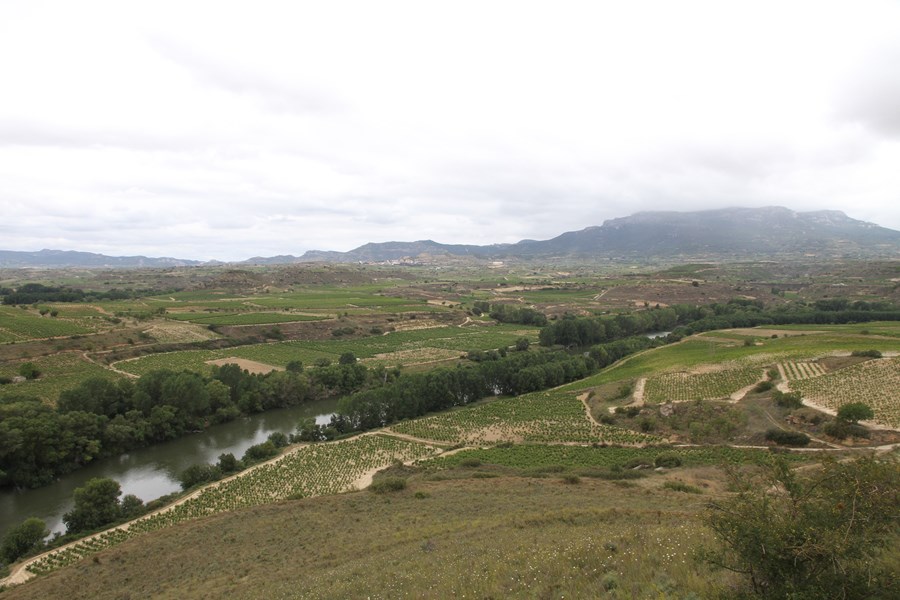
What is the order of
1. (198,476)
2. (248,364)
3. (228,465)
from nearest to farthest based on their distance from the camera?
(198,476)
(228,465)
(248,364)

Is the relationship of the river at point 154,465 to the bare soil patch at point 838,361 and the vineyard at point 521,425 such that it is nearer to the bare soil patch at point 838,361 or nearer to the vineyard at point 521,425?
the vineyard at point 521,425

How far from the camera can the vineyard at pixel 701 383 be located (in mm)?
54375

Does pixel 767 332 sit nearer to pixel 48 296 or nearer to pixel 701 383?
pixel 701 383

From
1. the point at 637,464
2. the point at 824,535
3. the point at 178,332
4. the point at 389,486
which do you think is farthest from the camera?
the point at 178,332

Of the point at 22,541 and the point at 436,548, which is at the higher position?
the point at 436,548

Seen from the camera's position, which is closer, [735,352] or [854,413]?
[854,413]

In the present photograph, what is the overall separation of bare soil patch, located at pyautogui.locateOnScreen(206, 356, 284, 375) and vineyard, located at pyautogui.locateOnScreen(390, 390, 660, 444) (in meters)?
35.6

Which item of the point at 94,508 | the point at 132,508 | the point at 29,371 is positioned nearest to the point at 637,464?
the point at 132,508

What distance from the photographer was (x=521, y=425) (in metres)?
54.4

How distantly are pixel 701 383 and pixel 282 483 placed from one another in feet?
170

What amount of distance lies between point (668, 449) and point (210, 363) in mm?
77767

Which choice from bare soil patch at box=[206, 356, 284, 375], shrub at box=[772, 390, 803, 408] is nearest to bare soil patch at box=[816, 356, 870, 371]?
shrub at box=[772, 390, 803, 408]

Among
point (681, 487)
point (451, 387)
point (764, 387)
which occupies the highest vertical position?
point (681, 487)

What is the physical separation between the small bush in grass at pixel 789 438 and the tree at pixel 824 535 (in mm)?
35472
